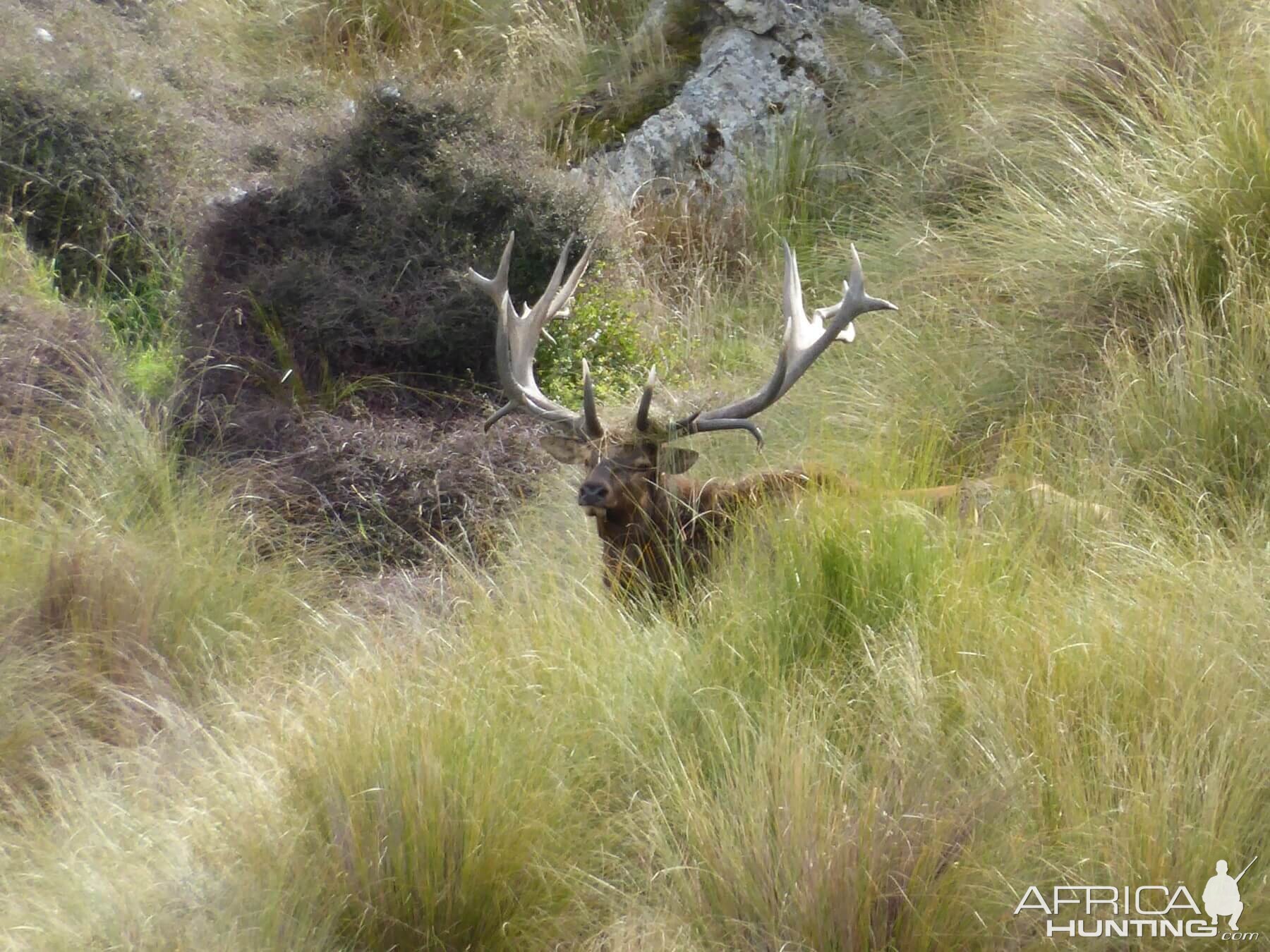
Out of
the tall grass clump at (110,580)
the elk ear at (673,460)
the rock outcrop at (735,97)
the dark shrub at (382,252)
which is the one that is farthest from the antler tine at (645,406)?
the rock outcrop at (735,97)

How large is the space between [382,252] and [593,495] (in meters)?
2.94

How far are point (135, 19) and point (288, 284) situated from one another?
6132 millimetres

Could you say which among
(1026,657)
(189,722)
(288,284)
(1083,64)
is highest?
A: (1083,64)

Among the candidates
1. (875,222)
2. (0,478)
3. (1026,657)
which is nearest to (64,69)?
(0,478)

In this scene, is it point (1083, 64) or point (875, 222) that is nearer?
point (1083, 64)

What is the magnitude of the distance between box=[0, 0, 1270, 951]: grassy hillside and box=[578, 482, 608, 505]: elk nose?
34cm

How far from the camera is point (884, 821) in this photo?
3.38 metres

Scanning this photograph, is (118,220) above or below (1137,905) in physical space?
above

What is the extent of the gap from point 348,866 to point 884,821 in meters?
1.29

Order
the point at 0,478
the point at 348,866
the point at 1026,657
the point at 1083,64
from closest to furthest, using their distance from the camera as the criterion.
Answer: the point at 348,866 < the point at 1026,657 < the point at 0,478 < the point at 1083,64

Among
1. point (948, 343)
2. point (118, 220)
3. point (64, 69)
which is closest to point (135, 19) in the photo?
point (64, 69)

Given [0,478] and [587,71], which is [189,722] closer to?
[0,478]

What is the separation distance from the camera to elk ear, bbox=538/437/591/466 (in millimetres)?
5566

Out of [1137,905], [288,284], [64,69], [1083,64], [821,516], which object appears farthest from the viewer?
[64,69]
